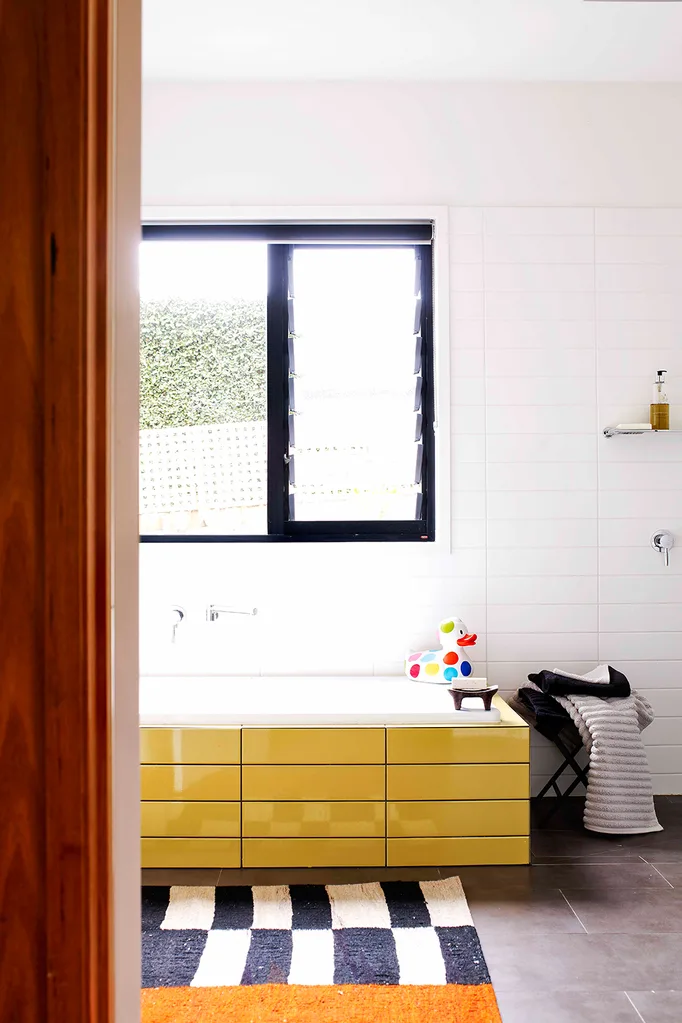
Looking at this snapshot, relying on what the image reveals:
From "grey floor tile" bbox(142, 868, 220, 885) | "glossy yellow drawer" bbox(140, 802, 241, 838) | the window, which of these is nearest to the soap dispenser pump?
the window

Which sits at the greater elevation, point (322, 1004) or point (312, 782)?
point (312, 782)

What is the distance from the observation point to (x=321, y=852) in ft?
8.76

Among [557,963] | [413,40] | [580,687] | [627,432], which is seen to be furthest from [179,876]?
[413,40]

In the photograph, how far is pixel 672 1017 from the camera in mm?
1891

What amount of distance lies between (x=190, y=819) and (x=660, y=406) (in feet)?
7.67

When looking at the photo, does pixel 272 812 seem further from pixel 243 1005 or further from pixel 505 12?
pixel 505 12

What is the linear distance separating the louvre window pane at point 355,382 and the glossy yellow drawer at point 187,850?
52.2 inches

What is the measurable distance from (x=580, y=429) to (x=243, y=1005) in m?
2.40

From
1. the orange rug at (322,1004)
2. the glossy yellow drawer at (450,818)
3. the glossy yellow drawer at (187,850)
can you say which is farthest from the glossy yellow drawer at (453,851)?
the orange rug at (322,1004)

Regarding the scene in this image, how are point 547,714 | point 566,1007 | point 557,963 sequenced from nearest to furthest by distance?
point 566,1007 < point 557,963 < point 547,714

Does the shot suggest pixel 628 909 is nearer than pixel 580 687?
Yes

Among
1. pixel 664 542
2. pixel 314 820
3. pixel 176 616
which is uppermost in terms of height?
pixel 664 542

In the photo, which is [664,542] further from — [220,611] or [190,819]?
[190,819]

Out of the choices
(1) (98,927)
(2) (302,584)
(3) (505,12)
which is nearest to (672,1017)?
(1) (98,927)
